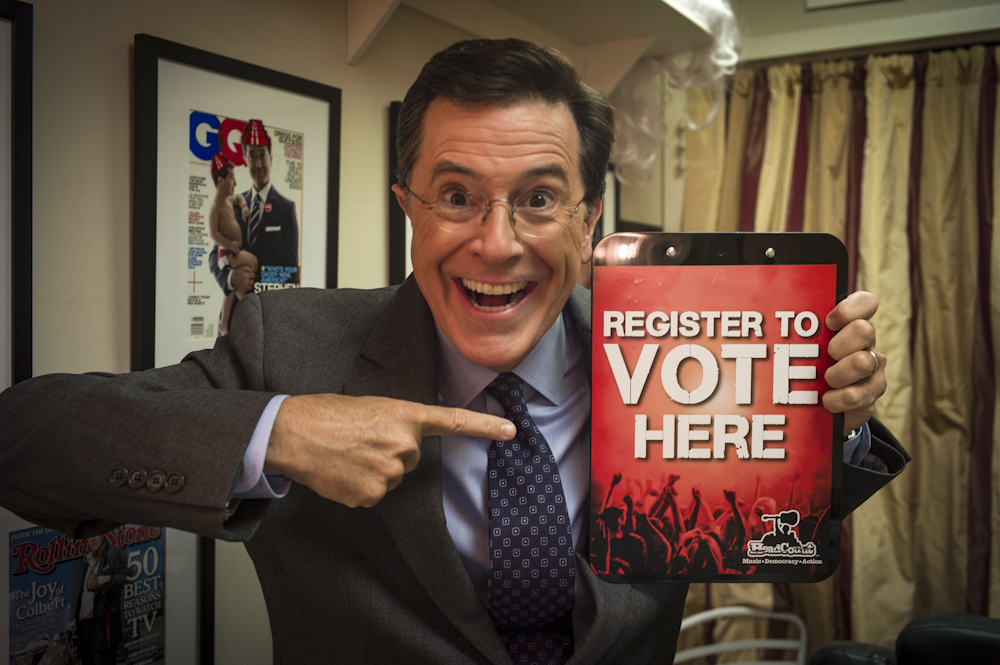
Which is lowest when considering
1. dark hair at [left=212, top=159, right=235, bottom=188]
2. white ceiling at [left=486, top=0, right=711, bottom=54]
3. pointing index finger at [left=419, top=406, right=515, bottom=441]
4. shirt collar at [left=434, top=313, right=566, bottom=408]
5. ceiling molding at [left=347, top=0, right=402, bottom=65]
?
pointing index finger at [left=419, top=406, right=515, bottom=441]

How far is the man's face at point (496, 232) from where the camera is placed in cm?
68

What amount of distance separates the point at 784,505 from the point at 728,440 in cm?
9

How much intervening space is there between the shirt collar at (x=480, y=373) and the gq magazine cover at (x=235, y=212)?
40cm

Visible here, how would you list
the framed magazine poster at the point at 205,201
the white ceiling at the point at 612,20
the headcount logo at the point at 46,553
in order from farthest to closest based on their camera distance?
1. the white ceiling at the point at 612,20
2. the framed magazine poster at the point at 205,201
3. the headcount logo at the point at 46,553

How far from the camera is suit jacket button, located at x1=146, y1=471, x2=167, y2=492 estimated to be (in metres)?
0.57

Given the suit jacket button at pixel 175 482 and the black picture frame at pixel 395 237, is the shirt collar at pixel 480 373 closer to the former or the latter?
the suit jacket button at pixel 175 482

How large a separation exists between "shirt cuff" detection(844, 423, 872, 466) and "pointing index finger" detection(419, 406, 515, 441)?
453 millimetres

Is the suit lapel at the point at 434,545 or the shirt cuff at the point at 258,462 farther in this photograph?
the suit lapel at the point at 434,545

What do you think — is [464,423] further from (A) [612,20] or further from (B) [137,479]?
(A) [612,20]

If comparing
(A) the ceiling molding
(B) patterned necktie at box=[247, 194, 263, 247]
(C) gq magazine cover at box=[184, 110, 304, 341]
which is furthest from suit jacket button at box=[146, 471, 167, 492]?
(A) the ceiling molding

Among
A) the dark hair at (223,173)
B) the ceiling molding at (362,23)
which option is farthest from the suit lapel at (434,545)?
the ceiling molding at (362,23)

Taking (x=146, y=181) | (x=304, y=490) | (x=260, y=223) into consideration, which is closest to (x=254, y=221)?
(x=260, y=223)

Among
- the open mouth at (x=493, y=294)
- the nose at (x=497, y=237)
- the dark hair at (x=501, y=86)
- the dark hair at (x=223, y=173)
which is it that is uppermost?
the dark hair at (x=501, y=86)

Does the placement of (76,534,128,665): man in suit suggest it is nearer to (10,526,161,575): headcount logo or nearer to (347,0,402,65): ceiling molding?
(10,526,161,575): headcount logo
